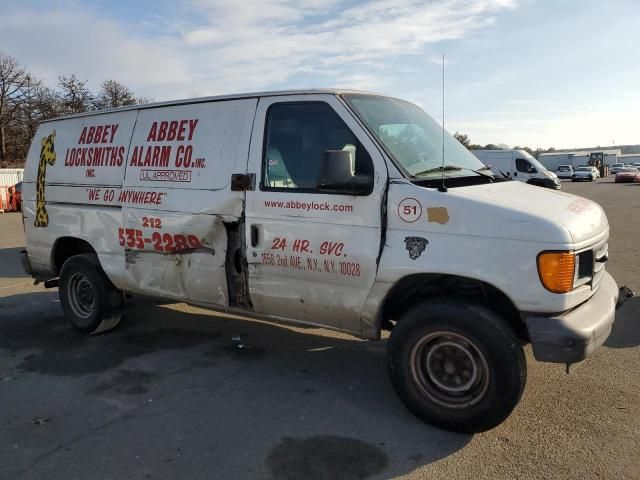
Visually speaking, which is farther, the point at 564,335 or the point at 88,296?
the point at 88,296

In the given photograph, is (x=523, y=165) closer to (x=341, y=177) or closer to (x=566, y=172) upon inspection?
(x=341, y=177)

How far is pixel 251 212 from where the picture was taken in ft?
13.7

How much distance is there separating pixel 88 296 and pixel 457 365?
13.3ft

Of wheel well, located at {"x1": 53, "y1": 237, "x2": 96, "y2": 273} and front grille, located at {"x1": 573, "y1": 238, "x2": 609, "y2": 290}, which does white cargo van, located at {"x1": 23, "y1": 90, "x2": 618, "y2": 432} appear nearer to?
front grille, located at {"x1": 573, "y1": 238, "x2": 609, "y2": 290}

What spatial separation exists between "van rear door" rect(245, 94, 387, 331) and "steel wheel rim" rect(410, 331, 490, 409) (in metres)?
0.56

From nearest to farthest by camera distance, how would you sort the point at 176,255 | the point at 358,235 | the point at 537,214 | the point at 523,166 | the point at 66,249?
the point at 537,214, the point at 358,235, the point at 176,255, the point at 66,249, the point at 523,166

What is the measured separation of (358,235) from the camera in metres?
3.72

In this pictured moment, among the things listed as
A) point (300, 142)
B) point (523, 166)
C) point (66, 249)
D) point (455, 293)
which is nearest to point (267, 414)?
point (455, 293)

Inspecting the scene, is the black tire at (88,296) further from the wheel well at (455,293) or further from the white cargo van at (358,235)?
the wheel well at (455,293)

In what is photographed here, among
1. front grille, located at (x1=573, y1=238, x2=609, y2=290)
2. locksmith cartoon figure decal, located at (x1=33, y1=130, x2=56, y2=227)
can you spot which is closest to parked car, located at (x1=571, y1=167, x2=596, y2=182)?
front grille, located at (x1=573, y1=238, x2=609, y2=290)

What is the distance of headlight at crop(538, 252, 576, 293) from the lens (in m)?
3.12

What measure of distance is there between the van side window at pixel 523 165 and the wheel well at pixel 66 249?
69.5 ft

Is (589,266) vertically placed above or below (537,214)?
below

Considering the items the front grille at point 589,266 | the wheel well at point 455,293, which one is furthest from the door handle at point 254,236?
the front grille at point 589,266
